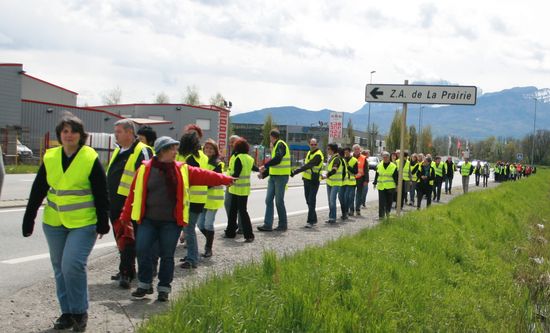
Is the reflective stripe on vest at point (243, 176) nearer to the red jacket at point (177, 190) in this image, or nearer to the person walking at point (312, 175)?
the person walking at point (312, 175)

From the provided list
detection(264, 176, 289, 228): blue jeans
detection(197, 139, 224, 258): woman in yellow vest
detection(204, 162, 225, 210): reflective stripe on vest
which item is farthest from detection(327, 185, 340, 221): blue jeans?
detection(204, 162, 225, 210): reflective stripe on vest

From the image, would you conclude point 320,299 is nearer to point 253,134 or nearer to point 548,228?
point 548,228

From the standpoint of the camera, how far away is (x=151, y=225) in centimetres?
593

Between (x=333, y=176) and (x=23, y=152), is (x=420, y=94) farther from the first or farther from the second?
(x=23, y=152)

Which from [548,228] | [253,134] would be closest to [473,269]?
[548,228]

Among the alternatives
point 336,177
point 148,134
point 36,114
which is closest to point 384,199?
point 336,177

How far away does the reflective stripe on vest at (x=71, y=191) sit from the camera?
494 cm

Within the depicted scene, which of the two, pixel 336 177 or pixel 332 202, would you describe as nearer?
pixel 332 202

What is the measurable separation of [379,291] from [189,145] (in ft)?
10.2

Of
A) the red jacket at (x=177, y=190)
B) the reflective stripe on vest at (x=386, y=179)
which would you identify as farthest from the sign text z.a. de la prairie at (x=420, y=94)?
the red jacket at (x=177, y=190)

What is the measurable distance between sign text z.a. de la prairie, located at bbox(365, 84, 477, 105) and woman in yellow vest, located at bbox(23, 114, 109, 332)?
815 cm

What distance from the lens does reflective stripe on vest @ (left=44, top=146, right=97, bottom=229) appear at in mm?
4941

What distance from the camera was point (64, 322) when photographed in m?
5.00

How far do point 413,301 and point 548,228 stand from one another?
1528 cm
